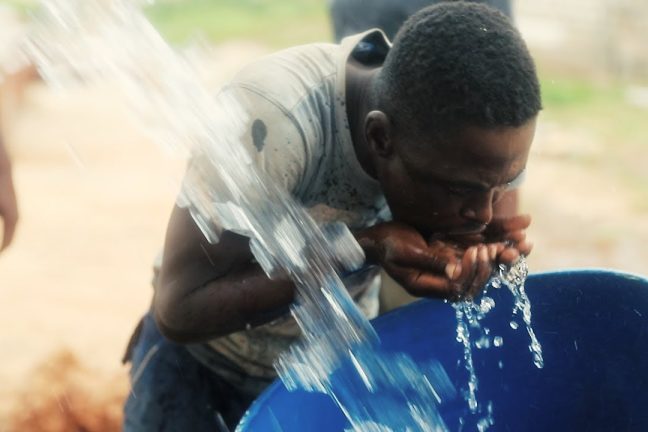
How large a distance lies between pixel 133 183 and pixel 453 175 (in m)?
3.09

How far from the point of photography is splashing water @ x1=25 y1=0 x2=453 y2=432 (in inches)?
58.5

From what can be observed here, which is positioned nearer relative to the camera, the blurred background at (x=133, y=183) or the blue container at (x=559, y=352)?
the blue container at (x=559, y=352)

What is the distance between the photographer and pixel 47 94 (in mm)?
5293

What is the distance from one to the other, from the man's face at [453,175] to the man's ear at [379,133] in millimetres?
10

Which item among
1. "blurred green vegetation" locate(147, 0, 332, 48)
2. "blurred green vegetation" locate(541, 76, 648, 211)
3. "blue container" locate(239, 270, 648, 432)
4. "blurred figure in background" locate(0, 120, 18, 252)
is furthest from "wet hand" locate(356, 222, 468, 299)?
"blurred green vegetation" locate(147, 0, 332, 48)

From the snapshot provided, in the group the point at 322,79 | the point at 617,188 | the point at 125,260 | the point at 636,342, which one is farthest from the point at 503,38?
the point at 617,188

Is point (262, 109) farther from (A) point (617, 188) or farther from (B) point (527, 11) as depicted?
(B) point (527, 11)

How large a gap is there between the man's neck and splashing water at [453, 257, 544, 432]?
0.88 feet

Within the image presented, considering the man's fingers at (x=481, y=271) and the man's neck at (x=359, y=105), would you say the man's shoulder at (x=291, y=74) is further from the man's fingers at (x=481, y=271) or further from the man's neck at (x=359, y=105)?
the man's fingers at (x=481, y=271)

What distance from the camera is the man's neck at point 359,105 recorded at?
1.56 metres

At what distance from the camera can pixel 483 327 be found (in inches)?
63.3

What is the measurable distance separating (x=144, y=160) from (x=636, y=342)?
333 cm

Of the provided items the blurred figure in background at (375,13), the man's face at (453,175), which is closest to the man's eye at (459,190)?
the man's face at (453,175)

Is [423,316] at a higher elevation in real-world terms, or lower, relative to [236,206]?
lower
